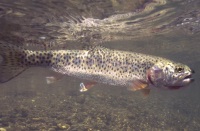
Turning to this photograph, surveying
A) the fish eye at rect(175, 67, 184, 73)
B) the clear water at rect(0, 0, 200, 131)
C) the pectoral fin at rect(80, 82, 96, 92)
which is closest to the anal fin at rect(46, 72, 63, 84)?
the pectoral fin at rect(80, 82, 96, 92)

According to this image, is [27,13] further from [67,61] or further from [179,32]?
[179,32]

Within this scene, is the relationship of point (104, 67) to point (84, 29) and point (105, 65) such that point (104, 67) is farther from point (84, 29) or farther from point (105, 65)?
point (84, 29)

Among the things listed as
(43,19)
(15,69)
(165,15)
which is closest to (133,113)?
(165,15)

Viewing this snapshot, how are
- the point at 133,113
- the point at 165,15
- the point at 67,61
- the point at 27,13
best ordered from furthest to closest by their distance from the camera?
the point at 133,113, the point at 165,15, the point at 27,13, the point at 67,61

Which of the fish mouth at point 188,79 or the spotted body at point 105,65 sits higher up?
the spotted body at point 105,65

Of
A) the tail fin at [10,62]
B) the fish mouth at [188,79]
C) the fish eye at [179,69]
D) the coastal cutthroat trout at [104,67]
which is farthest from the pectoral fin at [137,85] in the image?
the tail fin at [10,62]

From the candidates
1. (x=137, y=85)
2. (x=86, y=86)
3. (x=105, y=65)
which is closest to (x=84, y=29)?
(x=105, y=65)

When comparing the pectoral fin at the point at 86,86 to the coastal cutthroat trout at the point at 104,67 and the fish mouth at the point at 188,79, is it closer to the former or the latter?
the coastal cutthroat trout at the point at 104,67
